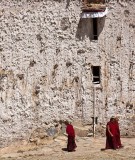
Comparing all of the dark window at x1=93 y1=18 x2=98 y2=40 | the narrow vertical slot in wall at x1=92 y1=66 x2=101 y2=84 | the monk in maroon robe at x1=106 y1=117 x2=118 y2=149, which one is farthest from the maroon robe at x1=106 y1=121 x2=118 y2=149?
the dark window at x1=93 y1=18 x2=98 y2=40

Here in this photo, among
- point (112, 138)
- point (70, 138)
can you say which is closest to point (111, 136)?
point (112, 138)

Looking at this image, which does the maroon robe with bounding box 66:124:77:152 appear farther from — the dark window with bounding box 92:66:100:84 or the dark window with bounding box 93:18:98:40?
the dark window with bounding box 93:18:98:40

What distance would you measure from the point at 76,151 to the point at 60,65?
368 centimetres

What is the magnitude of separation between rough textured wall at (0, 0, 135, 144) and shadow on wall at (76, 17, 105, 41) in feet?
0.13

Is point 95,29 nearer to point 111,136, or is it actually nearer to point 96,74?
point 96,74

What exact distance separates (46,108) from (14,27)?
3.47m

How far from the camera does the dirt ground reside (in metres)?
16.2

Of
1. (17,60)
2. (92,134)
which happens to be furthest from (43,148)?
(17,60)

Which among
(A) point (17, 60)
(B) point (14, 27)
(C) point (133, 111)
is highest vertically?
(B) point (14, 27)

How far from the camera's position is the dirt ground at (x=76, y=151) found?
16.2m

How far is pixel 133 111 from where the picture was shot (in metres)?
19.3

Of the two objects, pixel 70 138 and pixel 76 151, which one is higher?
pixel 70 138

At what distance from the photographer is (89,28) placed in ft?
62.7

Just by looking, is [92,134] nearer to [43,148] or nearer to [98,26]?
[43,148]
